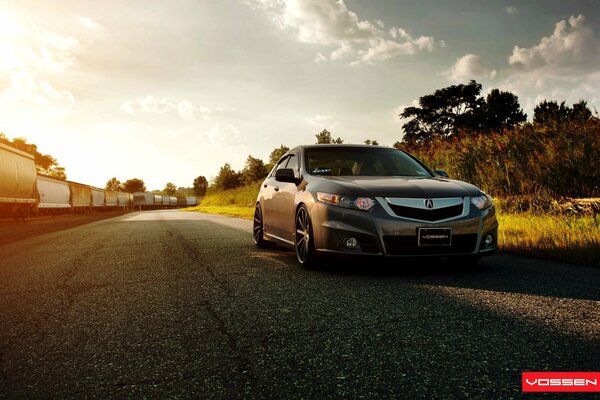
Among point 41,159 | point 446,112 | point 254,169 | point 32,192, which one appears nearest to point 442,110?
point 446,112

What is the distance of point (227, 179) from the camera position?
84.9 metres

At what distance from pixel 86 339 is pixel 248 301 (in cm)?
132

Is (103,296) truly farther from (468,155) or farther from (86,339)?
(468,155)

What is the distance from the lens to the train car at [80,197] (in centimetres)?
3953

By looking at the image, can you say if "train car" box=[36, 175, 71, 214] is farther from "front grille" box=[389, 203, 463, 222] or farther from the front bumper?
"front grille" box=[389, 203, 463, 222]

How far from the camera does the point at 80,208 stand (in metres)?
44.6

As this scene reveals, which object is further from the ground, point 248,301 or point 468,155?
point 468,155

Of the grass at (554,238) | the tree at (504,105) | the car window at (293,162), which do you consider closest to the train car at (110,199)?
the tree at (504,105)

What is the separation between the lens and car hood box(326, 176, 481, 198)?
508cm

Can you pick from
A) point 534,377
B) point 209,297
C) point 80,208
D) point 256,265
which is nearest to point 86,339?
point 209,297

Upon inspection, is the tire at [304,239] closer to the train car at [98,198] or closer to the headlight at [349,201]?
the headlight at [349,201]

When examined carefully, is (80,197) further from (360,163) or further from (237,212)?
(360,163)

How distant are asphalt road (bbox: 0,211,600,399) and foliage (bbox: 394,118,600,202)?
15.2 feet

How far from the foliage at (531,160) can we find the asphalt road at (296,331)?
4634mm
